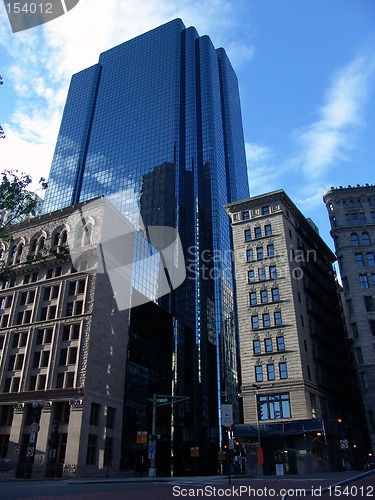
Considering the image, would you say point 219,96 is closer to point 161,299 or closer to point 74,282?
point 161,299

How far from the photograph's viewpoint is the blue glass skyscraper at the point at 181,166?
99812 mm

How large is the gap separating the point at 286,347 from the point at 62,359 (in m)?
30.4

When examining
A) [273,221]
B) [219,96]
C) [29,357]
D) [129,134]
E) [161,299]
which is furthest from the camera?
[219,96]

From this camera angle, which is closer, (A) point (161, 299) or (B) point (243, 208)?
(B) point (243, 208)

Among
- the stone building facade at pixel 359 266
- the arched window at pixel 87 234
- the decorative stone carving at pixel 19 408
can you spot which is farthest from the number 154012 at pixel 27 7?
the stone building facade at pixel 359 266

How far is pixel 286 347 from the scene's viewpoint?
179 ft

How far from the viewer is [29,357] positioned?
59875mm

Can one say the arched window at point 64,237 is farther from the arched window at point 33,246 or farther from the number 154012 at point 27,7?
the number 154012 at point 27,7

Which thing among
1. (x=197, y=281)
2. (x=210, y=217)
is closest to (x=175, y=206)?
(x=210, y=217)

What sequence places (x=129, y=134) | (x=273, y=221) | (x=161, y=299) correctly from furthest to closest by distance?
(x=129, y=134), (x=161, y=299), (x=273, y=221)

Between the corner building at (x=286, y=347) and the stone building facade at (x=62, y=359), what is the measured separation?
19.1 m

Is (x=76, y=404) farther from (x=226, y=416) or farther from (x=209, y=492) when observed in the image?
(x=209, y=492)

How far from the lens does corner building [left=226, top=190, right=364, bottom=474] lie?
4975cm

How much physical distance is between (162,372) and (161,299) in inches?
959
